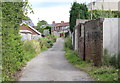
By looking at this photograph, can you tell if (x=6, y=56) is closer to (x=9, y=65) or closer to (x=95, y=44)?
(x=9, y=65)

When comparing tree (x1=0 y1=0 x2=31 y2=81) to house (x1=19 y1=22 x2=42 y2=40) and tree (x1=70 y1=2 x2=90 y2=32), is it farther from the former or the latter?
tree (x1=70 y1=2 x2=90 y2=32)

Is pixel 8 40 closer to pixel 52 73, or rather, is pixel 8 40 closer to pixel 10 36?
pixel 10 36

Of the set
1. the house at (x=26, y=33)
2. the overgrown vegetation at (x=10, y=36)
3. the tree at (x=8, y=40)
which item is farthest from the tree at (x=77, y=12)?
the tree at (x=8, y=40)

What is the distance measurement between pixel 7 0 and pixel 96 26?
4973mm

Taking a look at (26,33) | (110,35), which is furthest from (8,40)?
(26,33)

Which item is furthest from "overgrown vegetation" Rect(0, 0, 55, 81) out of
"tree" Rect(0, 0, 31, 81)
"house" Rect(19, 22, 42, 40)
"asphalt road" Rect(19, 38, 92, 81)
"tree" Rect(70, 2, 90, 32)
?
"tree" Rect(70, 2, 90, 32)

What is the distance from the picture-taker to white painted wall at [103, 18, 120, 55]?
38.4 ft

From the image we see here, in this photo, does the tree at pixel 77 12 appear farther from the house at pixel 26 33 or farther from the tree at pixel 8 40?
the tree at pixel 8 40

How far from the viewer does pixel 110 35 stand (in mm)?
11781

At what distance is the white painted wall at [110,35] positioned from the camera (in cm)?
1170

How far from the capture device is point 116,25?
11.7 meters

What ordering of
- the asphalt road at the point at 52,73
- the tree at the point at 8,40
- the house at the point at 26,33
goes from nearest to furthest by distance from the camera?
the tree at the point at 8,40 → the asphalt road at the point at 52,73 → the house at the point at 26,33

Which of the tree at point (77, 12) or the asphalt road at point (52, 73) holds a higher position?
the tree at point (77, 12)

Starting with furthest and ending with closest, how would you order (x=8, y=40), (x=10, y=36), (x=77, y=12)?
1. (x=77, y=12)
2. (x=10, y=36)
3. (x=8, y=40)
